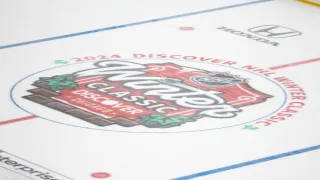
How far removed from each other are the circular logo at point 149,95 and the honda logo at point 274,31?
650mm

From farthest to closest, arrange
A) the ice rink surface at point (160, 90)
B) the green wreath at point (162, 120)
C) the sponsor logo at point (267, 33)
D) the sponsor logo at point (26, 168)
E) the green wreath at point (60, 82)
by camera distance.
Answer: the sponsor logo at point (267, 33) < the green wreath at point (60, 82) < the green wreath at point (162, 120) < the ice rink surface at point (160, 90) < the sponsor logo at point (26, 168)

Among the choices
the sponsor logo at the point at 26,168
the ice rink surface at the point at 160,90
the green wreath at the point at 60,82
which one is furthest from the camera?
the green wreath at the point at 60,82

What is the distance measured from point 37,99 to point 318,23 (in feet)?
6.04

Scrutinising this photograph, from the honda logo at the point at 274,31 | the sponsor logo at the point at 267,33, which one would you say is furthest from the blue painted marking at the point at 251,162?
the honda logo at the point at 274,31

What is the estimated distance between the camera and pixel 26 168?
409 cm

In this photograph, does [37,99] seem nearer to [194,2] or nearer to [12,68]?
[12,68]

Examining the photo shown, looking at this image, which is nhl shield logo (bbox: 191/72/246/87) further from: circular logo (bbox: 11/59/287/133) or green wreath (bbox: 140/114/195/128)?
green wreath (bbox: 140/114/195/128)

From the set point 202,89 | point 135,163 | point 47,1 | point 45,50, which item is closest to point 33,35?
point 45,50

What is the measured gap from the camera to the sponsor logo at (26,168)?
158 inches

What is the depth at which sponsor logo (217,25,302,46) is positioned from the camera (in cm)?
577

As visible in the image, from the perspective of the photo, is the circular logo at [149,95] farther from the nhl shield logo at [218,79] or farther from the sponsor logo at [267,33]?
the sponsor logo at [267,33]

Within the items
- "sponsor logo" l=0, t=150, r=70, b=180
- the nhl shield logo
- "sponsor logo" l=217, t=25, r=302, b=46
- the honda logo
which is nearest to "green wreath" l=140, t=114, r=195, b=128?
the nhl shield logo

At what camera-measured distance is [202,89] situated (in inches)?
195

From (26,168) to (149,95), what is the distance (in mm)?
A: 926
